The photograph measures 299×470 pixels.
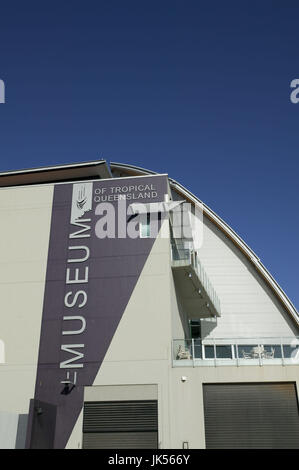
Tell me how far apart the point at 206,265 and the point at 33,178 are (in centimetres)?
1253

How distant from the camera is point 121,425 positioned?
65.4 ft

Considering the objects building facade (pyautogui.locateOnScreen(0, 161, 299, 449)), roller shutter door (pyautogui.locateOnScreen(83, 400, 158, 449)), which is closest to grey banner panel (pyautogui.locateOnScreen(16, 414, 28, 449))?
building facade (pyautogui.locateOnScreen(0, 161, 299, 449))

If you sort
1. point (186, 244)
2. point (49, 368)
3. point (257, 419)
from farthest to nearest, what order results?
point (186, 244), point (49, 368), point (257, 419)

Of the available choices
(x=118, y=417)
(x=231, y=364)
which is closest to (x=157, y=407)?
(x=118, y=417)

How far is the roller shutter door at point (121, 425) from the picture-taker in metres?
19.5

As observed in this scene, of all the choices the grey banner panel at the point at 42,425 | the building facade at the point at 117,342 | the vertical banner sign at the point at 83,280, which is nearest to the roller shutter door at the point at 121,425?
the building facade at the point at 117,342

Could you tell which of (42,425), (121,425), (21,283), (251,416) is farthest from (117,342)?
(251,416)

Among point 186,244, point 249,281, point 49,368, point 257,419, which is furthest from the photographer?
point 249,281

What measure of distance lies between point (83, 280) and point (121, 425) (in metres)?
6.68

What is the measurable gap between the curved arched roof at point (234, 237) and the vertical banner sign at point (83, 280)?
9990 mm

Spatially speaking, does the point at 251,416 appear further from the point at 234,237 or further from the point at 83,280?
the point at 234,237

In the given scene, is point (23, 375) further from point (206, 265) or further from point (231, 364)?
point (206, 265)

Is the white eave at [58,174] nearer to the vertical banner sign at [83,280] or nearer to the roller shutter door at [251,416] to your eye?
the vertical banner sign at [83,280]

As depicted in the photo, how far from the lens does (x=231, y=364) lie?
2045 centimetres
